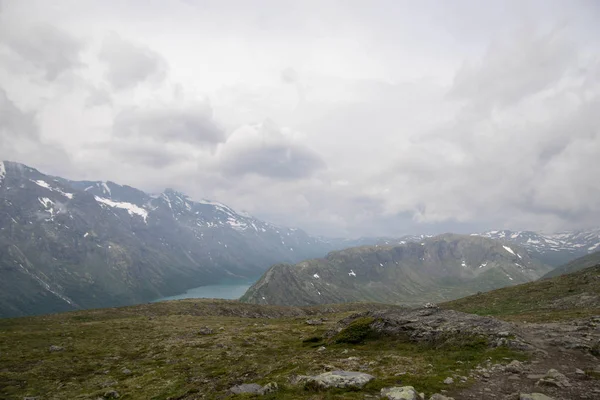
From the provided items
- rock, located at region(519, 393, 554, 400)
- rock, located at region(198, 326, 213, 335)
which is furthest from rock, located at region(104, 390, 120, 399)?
rock, located at region(198, 326, 213, 335)

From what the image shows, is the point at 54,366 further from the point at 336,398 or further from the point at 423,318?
the point at 423,318

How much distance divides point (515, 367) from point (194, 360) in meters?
32.9

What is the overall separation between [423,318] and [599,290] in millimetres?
45471

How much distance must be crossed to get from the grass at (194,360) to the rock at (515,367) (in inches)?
36.1

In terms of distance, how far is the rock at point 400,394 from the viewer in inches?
598

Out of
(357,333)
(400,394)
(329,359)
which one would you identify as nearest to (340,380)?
(400,394)

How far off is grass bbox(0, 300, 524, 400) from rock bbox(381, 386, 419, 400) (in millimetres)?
1293

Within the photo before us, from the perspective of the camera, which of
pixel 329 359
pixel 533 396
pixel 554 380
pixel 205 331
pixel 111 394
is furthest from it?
pixel 205 331

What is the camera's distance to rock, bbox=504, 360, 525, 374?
1925cm

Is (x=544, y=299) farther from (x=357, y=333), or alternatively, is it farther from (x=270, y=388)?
(x=270, y=388)

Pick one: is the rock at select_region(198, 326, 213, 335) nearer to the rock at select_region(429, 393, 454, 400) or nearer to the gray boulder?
the gray boulder

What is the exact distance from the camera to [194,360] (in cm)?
3750

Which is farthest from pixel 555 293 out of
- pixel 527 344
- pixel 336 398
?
pixel 336 398

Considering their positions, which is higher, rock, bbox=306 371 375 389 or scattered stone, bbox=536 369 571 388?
rock, bbox=306 371 375 389
